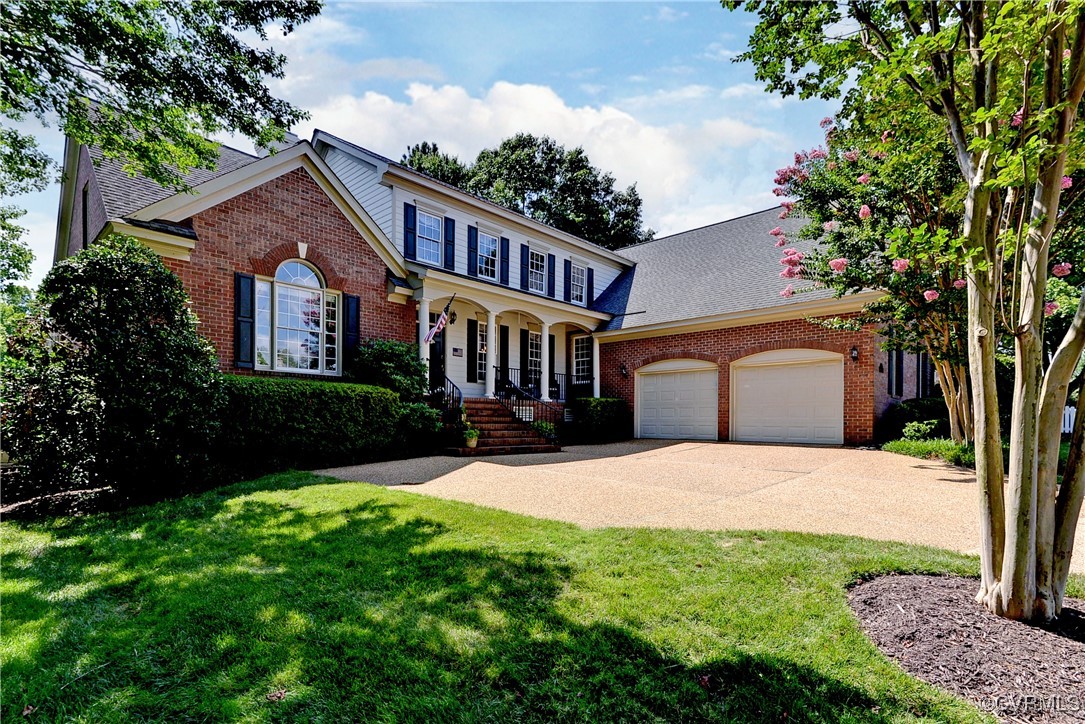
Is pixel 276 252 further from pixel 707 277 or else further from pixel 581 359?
pixel 707 277

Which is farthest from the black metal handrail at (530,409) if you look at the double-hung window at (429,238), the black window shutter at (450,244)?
the double-hung window at (429,238)

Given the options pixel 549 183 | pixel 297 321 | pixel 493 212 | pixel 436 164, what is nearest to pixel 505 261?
pixel 493 212

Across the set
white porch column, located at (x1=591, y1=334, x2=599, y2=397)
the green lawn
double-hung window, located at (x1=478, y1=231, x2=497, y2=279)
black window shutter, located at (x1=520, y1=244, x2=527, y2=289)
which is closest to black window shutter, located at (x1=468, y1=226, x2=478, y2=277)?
double-hung window, located at (x1=478, y1=231, x2=497, y2=279)

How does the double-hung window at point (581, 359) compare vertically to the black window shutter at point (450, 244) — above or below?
below

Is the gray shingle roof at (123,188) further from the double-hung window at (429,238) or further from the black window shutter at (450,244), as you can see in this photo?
the black window shutter at (450,244)

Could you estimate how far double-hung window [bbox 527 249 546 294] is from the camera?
15.6m

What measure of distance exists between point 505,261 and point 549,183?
1639cm

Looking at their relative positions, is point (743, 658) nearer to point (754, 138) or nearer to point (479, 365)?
point (754, 138)

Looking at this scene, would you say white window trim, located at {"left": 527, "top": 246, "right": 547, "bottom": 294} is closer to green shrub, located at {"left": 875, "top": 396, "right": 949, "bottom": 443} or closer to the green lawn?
green shrub, located at {"left": 875, "top": 396, "right": 949, "bottom": 443}

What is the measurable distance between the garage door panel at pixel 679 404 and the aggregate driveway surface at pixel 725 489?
368 cm

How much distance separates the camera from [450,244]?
1330 centimetres

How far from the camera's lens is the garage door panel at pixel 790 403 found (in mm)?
11867

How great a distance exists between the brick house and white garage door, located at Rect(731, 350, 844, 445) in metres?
0.04

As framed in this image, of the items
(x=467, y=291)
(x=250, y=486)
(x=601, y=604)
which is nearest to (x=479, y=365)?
(x=467, y=291)
